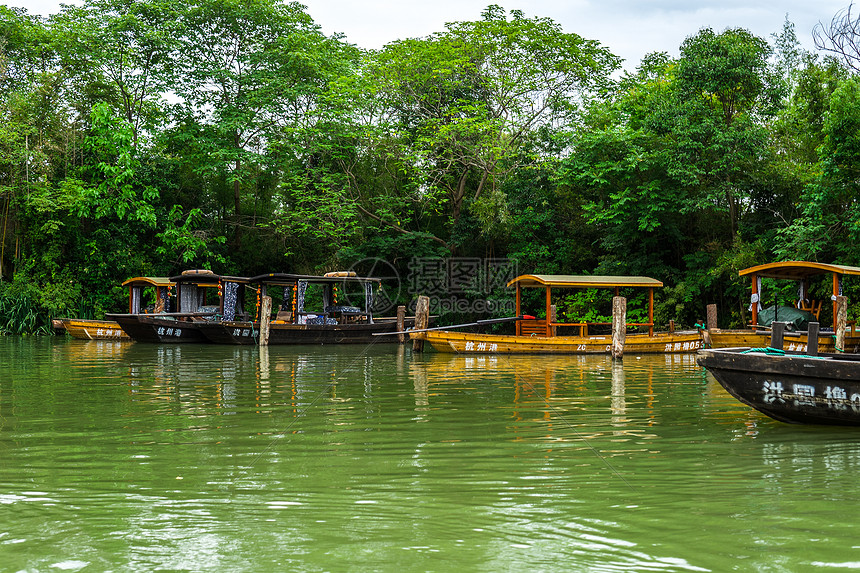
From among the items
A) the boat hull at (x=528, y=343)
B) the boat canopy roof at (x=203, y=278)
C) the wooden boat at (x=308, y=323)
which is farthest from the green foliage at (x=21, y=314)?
the boat hull at (x=528, y=343)

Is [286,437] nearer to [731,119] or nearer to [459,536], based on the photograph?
[459,536]

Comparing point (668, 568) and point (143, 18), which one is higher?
point (143, 18)

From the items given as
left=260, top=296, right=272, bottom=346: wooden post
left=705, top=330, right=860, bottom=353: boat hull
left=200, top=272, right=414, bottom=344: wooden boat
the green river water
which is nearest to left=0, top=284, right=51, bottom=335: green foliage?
left=200, top=272, right=414, bottom=344: wooden boat

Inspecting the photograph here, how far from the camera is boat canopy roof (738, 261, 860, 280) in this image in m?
13.9

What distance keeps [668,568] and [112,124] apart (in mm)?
24671

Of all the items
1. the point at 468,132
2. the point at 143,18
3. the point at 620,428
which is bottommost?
the point at 620,428

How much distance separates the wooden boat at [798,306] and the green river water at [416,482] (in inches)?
200

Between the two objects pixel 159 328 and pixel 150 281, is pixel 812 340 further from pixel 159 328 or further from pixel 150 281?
pixel 150 281

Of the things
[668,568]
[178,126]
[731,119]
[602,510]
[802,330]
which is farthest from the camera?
[178,126]

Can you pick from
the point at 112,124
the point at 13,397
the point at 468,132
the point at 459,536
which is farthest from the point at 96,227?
the point at 459,536

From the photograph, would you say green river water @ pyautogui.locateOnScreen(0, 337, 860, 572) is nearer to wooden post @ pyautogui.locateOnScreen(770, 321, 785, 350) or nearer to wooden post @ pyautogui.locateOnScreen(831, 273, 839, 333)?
wooden post @ pyautogui.locateOnScreen(770, 321, 785, 350)

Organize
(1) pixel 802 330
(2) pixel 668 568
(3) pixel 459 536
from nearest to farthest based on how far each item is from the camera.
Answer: (2) pixel 668 568 < (3) pixel 459 536 < (1) pixel 802 330

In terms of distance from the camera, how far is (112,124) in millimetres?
23938

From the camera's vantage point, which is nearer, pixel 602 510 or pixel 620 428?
pixel 602 510
